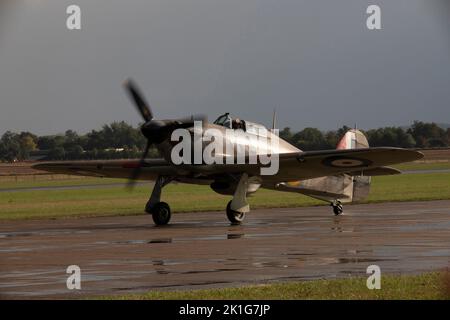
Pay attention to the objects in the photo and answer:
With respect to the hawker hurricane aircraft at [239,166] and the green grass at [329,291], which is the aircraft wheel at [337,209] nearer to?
the hawker hurricane aircraft at [239,166]

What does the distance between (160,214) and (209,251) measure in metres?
8.66

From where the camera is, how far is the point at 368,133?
115625 millimetres

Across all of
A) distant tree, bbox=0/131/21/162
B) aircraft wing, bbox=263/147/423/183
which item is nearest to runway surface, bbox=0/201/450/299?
aircraft wing, bbox=263/147/423/183

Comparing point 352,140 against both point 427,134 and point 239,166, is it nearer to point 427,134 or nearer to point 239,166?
point 239,166

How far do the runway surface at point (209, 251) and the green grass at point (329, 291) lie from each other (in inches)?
31.2

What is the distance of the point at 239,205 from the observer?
85.6 feet

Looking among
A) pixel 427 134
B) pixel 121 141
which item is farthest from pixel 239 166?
pixel 427 134

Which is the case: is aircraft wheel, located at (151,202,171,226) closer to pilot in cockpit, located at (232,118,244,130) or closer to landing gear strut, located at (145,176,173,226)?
landing gear strut, located at (145,176,173,226)

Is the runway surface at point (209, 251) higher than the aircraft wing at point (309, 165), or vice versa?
the aircraft wing at point (309, 165)

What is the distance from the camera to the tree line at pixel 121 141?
306 ft

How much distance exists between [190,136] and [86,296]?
13.2 m

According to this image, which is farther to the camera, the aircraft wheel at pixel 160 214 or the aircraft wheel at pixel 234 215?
the aircraft wheel at pixel 160 214

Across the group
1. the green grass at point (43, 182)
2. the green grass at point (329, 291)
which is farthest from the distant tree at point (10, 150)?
the green grass at point (329, 291)
